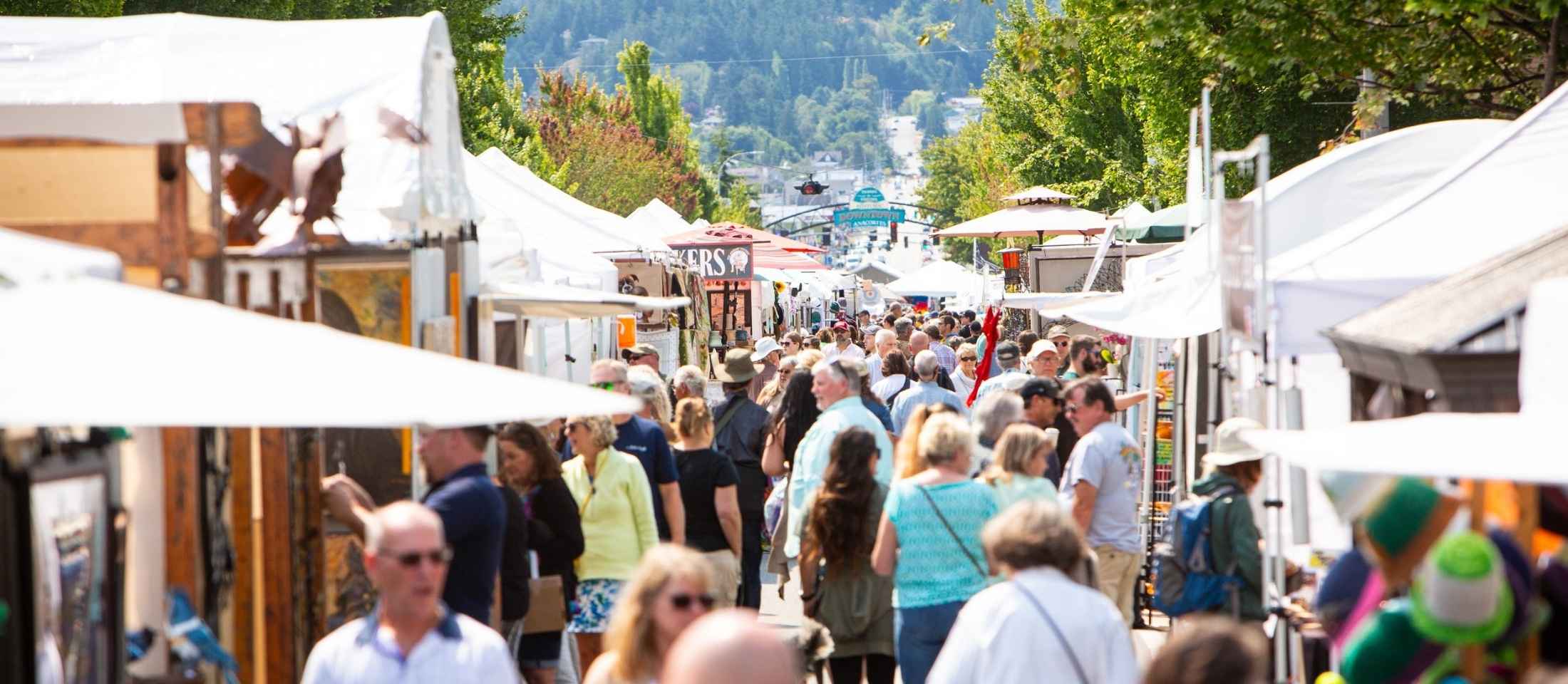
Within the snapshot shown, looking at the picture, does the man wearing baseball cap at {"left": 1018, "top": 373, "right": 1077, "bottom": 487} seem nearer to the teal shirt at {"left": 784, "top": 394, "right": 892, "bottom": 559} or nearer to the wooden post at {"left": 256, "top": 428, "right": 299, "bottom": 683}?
the teal shirt at {"left": 784, "top": 394, "right": 892, "bottom": 559}

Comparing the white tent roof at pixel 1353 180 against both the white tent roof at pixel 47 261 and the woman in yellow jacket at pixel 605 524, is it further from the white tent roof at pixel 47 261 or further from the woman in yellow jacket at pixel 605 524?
the white tent roof at pixel 47 261

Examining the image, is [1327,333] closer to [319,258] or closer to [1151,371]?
[319,258]

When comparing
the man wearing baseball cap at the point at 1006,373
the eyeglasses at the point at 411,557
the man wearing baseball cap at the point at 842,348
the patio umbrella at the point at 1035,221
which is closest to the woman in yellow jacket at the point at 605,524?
the eyeglasses at the point at 411,557

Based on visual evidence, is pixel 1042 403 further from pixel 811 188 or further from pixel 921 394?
pixel 811 188

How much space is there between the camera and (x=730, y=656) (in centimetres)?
315

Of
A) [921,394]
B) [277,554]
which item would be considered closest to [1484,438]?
[277,554]

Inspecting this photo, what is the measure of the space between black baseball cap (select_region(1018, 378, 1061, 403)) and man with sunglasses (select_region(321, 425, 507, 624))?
4.80 metres

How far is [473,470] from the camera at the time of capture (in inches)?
237

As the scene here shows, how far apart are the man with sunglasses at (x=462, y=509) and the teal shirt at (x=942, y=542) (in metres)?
1.59

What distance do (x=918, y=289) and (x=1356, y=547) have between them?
123 feet

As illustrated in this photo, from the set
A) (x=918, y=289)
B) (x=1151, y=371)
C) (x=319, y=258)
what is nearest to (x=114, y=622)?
(x=319, y=258)

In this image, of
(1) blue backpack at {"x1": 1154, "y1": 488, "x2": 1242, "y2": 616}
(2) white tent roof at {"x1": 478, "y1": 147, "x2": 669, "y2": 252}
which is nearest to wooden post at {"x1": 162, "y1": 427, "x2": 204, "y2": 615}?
(1) blue backpack at {"x1": 1154, "y1": 488, "x2": 1242, "y2": 616}

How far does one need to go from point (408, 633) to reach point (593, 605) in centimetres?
339

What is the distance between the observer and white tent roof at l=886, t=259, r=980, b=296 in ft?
140
